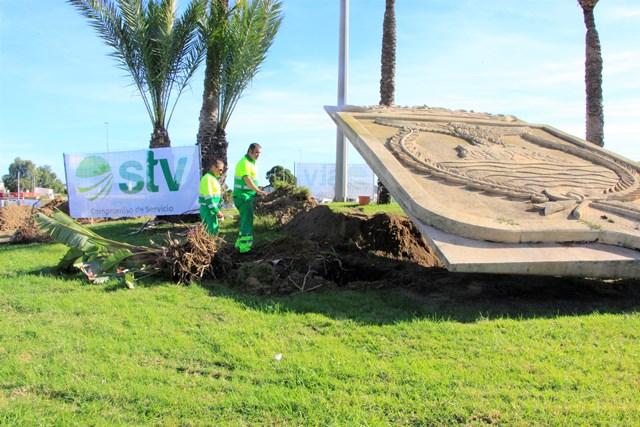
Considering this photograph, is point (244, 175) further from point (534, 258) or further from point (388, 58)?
point (388, 58)

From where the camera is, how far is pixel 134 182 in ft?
38.1

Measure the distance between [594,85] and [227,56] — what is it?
34.0 ft

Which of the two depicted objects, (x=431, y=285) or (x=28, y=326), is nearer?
(x=28, y=326)

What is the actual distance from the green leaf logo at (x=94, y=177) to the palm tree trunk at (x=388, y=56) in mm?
8632

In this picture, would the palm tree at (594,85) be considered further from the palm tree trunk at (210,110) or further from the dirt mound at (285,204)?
the palm tree trunk at (210,110)

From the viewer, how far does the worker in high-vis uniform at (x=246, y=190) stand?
7.42 m

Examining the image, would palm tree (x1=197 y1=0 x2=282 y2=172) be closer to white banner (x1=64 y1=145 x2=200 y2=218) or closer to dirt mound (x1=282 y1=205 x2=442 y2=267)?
white banner (x1=64 y1=145 x2=200 y2=218)

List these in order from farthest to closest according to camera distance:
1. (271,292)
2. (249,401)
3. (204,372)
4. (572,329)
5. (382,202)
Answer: (382,202) → (271,292) → (572,329) → (204,372) → (249,401)

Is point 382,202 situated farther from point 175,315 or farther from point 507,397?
point 507,397

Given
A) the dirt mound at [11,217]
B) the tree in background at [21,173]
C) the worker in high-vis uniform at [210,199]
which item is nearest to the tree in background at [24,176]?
the tree in background at [21,173]

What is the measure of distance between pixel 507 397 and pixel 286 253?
4.02m

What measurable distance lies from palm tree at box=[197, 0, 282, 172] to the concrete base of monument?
9.55m

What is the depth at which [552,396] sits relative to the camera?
3.21 meters

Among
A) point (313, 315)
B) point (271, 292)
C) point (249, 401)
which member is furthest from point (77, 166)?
point (249, 401)
